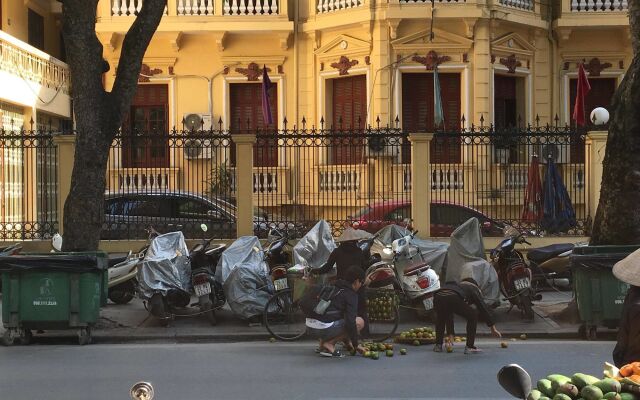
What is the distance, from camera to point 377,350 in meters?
10.0

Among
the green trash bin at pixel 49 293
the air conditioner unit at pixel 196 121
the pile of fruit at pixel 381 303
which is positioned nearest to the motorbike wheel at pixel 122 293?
the green trash bin at pixel 49 293

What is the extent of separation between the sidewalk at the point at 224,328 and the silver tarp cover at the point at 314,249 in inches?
43.4

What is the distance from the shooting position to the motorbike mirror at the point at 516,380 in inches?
159

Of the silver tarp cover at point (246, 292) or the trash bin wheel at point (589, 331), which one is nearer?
the trash bin wheel at point (589, 331)

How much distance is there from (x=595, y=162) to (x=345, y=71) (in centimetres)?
750

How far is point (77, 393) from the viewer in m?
8.06

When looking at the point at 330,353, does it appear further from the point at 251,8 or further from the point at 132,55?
the point at 251,8

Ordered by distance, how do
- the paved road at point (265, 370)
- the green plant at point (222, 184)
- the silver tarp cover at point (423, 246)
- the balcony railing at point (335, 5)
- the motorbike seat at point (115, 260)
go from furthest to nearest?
the balcony railing at point (335, 5), the green plant at point (222, 184), the motorbike seat at point (115, 260), the silver tarp cover at point (423, 246), the paved road at point (265, 370)

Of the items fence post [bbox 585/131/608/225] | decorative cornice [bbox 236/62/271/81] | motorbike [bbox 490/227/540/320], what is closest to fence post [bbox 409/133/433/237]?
motorbike [bbox 490/227/540/320]

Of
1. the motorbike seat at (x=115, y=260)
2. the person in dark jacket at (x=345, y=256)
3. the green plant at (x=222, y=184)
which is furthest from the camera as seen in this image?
the green plant at (x=222, y=184)

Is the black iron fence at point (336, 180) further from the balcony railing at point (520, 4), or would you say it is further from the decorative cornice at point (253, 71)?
the balcony railing at point (520, 4)

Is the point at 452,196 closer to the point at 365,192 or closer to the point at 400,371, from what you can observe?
the point at 365,192

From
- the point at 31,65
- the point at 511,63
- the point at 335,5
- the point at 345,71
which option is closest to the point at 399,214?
the point at 345,71

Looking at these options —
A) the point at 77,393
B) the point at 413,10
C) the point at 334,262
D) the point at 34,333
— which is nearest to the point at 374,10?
the point at 413,10
